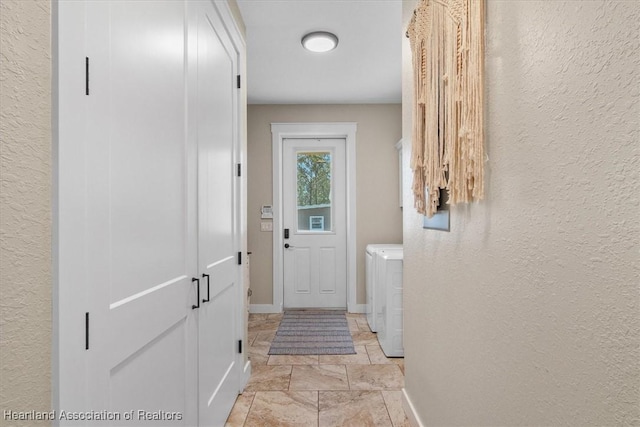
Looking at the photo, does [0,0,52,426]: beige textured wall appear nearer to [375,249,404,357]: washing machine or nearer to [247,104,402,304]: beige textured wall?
[375,249,404,357]: washing machine

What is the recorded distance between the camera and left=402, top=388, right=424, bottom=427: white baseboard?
5.81ft


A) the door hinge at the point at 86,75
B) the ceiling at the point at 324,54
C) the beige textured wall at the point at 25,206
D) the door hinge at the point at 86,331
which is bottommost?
the door hinge at the point at 86,331

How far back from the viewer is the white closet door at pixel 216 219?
5.16 feet

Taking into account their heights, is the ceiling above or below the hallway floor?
above

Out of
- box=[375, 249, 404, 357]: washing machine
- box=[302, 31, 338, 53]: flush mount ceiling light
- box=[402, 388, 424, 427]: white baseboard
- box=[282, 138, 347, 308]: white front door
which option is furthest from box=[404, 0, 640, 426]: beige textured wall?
box=[282, 138, 347, 308]: white front door

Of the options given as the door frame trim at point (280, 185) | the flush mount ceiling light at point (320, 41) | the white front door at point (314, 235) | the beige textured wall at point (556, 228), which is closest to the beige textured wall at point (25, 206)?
the beige textured wall at point (556, 228)

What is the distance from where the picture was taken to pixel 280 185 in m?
4.16

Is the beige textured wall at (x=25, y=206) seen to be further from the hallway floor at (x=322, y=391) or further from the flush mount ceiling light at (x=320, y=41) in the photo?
the flush mount ceiling light at (x=320, y=41)

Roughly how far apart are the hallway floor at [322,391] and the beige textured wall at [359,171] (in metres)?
1.23

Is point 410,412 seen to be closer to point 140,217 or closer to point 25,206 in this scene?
point 140,217

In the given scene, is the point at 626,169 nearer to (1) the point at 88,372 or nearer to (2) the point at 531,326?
(2) the point at 531,326

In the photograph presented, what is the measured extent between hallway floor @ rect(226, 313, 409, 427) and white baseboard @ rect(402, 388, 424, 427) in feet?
0.14

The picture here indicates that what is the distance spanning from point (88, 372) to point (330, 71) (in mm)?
3075

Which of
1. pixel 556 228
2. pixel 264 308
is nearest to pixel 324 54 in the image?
pixel 556 228
